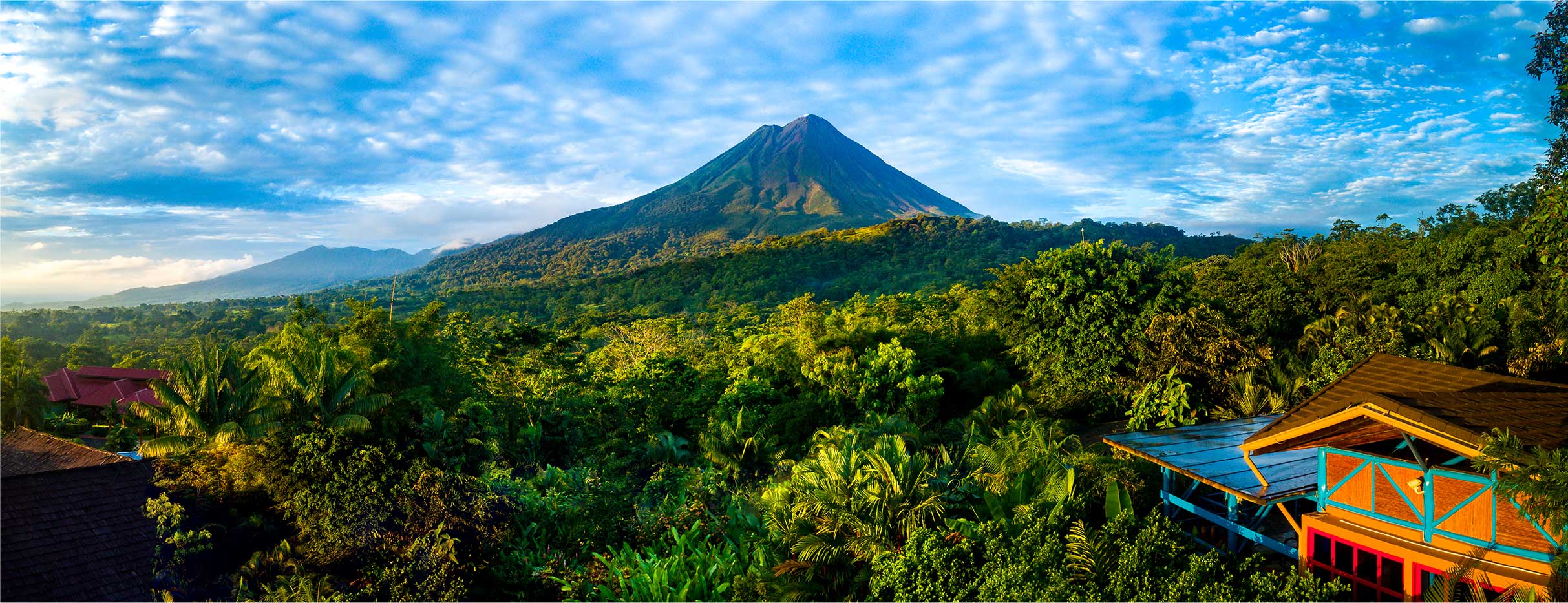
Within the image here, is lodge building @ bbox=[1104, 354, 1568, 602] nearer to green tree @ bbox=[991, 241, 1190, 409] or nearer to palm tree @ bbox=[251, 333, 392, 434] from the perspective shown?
green tree @ bbox=[991, 241, 1190, 409]

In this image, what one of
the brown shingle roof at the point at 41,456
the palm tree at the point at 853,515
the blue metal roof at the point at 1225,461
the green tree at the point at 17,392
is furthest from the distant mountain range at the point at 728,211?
the blue metal roof at the point at 1225,461

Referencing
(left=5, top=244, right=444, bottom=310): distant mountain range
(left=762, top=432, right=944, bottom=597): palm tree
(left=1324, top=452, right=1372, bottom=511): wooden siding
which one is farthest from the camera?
(left=5, top=244, right=444, bottom=310): distant mountain range

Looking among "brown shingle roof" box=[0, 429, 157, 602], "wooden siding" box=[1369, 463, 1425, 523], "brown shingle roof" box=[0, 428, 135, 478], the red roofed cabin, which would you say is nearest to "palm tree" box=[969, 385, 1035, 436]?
"wooden siding" box=[1369, 463, 1425, 523]

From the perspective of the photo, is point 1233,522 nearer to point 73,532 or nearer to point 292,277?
point 73,532

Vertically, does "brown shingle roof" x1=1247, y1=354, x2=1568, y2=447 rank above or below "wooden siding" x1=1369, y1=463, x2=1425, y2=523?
above

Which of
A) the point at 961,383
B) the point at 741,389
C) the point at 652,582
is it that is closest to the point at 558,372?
the point at 741,389

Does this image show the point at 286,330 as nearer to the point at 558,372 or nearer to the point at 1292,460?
the point at 558,372

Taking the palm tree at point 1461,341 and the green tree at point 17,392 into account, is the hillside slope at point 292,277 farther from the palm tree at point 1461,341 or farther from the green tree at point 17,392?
the palm tree at point 1461,341
